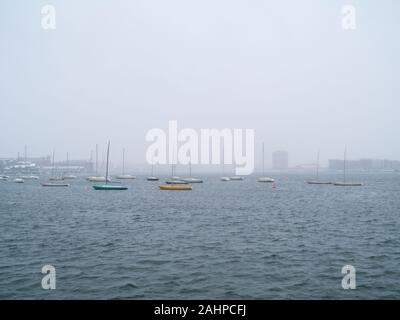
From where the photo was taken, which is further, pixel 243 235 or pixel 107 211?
pixel 107 211

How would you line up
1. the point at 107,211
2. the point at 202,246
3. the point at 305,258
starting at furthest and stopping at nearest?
the point at 107,211 < the point at 202,246 < the point at 305,258

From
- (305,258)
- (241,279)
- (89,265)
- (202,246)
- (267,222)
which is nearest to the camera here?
(241,279)

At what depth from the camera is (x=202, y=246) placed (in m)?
27.1

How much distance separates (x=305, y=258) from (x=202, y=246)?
781cm

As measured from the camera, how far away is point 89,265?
21.4 metres

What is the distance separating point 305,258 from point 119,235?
1668 centimetres

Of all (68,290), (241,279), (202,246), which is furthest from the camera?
(202,246)

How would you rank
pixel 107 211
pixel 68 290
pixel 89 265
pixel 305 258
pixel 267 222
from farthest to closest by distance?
pixel 107 211
pixel 267 222
pixel 305 258
pixel 89 265
pixel 68 290
